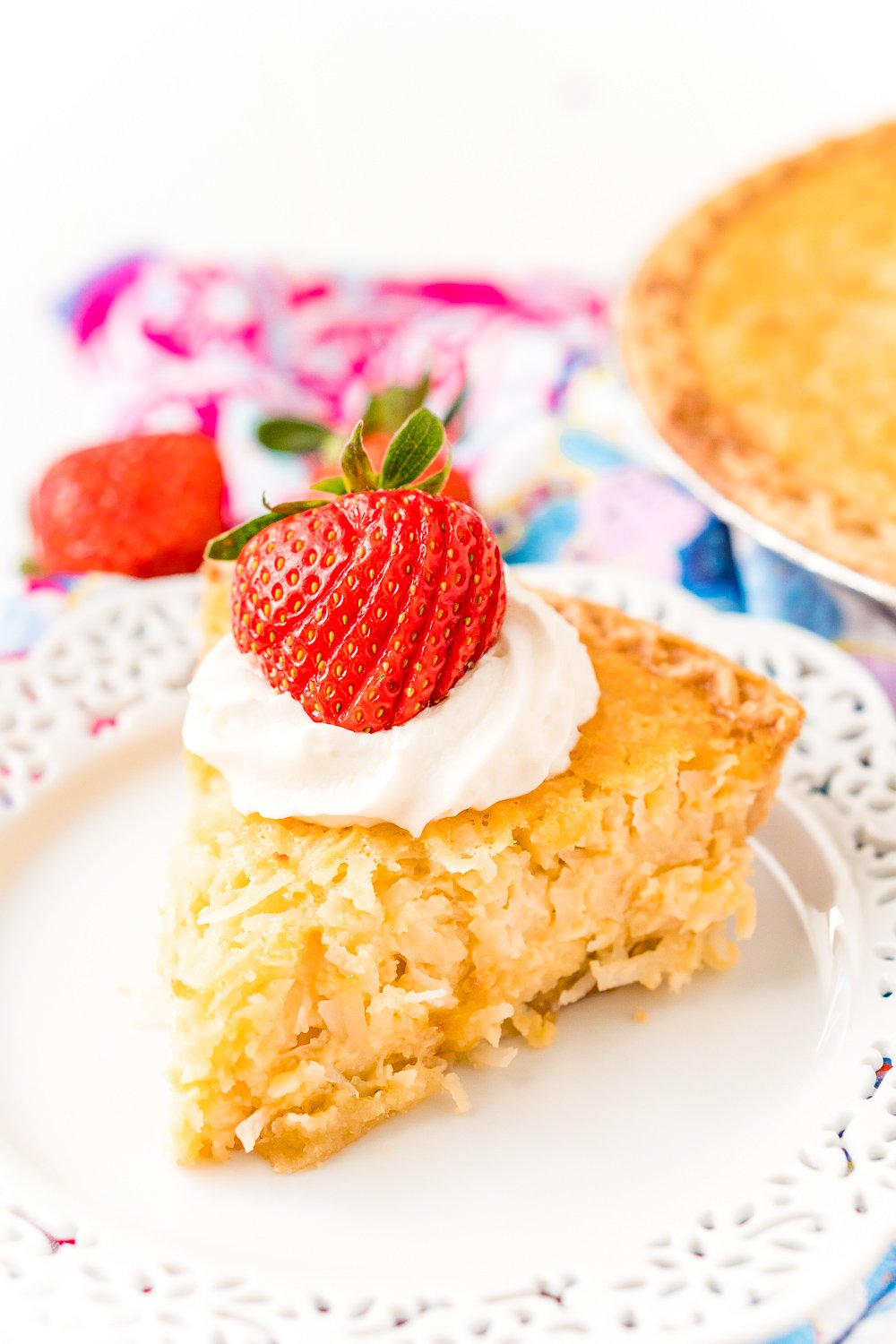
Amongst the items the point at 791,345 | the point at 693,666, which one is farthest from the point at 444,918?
the point at 791,345

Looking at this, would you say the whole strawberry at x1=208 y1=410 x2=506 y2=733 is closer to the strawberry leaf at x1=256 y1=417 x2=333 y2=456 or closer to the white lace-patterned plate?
the white lace-patterned plate

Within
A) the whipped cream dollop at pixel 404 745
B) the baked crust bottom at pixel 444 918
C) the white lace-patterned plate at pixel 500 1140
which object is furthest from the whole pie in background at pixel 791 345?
the whipped cream dollop at pixel 404 745

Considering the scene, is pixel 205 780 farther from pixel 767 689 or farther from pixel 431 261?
pixel 431 261

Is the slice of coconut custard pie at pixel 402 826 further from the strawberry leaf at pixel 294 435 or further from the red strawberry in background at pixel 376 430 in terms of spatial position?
the strawberry leaf at pixel 294 435

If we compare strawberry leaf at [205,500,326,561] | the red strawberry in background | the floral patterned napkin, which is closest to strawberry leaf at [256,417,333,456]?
the red strawberry in background

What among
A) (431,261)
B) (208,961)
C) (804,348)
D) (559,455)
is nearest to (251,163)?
(431,261)
